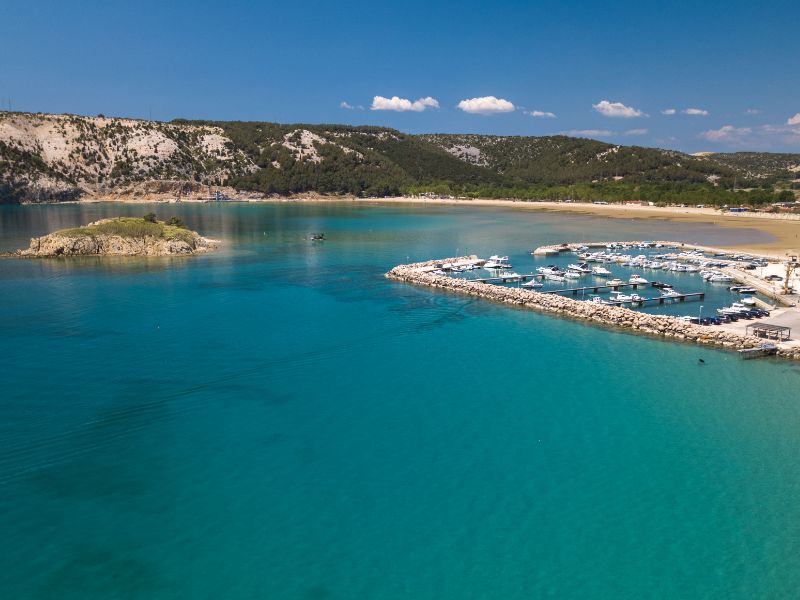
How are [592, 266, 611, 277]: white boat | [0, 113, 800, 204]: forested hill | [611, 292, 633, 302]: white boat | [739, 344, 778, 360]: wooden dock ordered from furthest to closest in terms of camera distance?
[0, 113, 800, 204]: forested hill < [592, 266, 611, 277]: white boat < [611, 292, 633, 302]: white boat < [739, 344, 778, 360]: wooden dock

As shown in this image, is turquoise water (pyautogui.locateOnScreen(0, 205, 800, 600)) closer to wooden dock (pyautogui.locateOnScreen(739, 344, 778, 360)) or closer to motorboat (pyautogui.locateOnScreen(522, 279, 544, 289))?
wooden dock (pyautogui.locateOnScreen(739, 344, 778, 360))

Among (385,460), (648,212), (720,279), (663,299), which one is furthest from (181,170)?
(385,460)

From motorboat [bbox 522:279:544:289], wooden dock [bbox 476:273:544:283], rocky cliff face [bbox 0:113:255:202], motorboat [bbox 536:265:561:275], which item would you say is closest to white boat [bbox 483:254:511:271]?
motorboat [bbox 536:265:561:275]

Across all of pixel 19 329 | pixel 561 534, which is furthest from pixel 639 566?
pixel 19 329

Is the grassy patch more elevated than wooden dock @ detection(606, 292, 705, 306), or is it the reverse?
the grassy patch

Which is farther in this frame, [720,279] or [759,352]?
[720,279]

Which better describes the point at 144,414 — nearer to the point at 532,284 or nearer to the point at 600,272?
the point at 532,284
